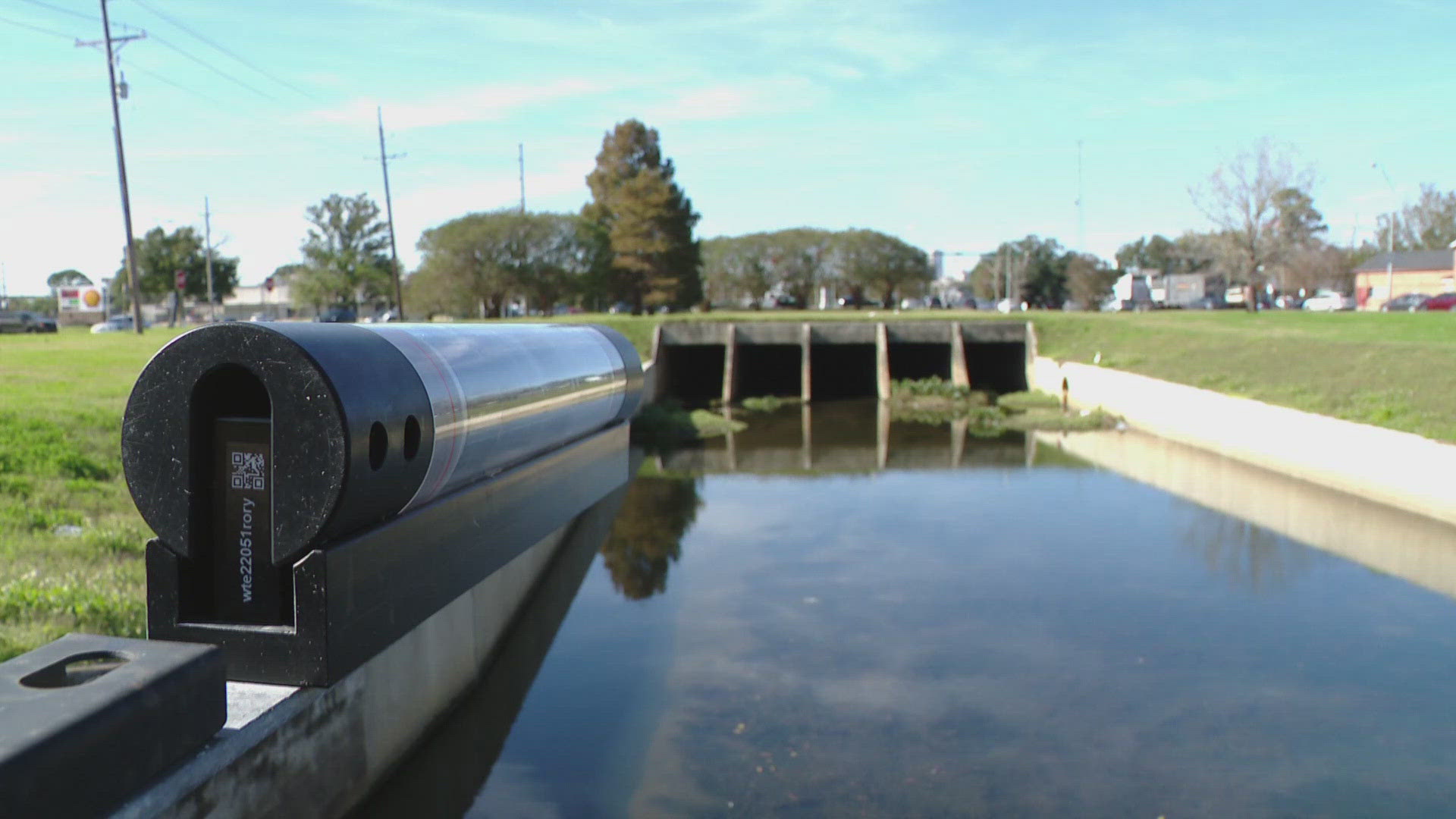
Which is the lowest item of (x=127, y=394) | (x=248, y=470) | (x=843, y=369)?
(x=843, y=369)

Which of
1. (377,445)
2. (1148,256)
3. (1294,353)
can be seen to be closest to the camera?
(377,445)

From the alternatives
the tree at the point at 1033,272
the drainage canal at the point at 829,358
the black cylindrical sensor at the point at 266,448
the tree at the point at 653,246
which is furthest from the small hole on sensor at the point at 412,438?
the tree at the point at 1033,272

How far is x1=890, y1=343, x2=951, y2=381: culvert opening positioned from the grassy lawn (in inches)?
75.8

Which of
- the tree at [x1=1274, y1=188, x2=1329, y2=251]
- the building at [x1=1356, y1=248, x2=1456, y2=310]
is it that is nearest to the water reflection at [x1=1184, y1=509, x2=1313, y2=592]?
the tree at [x1=1274, y1=188, x2=1329, y2=251]

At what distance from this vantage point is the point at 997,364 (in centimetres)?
3744

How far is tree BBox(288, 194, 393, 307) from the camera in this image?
62.0 metres

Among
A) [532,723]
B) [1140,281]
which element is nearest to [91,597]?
[532,723]

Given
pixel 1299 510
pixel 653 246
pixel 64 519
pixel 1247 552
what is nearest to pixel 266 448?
pixel 64 519

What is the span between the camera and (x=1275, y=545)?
13.4 meters

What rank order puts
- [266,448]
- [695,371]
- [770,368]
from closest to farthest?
[266,448]
[695,371]
[770,368]

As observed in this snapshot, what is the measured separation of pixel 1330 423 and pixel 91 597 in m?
17.2

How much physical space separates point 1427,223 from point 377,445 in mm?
116498

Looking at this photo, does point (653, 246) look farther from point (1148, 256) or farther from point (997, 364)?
point (1148, 256)

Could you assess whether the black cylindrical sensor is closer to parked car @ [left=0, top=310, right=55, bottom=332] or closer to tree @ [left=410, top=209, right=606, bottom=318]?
tree @ [left=410, top=209, right=606, bottom=318]
